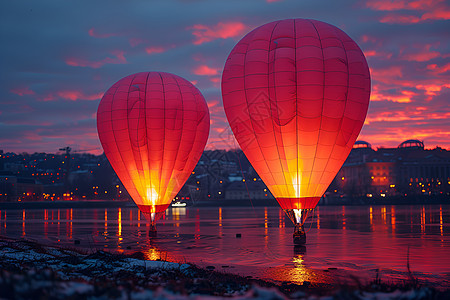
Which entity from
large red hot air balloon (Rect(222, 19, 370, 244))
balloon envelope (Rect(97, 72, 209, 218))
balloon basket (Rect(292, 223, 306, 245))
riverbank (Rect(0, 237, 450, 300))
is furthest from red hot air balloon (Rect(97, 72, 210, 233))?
riverbank (Rect(0, 237, 450, 300))

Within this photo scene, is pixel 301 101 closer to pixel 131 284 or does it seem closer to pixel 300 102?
pixel 300 102

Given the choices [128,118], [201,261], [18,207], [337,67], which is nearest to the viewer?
[201,261]

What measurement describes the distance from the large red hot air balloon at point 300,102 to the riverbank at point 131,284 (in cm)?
1108

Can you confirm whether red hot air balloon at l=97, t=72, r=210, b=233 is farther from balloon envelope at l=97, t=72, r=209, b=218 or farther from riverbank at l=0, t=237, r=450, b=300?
riverbank at l=0, t=237, r=450, b=300

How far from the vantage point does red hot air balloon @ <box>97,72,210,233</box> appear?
35.2 metres

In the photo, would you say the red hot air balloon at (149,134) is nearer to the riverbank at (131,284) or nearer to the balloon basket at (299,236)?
the balloon basket at (299,236)

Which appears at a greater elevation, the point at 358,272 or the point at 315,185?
the point at 315,185

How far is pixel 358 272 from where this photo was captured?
1981 centimetres

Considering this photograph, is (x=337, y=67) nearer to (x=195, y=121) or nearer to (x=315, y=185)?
(x=315, y=185)

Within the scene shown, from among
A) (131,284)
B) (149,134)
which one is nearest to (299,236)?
(149,134)

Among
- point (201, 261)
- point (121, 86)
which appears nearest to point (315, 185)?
point (201, 261)

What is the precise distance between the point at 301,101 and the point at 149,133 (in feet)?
42.3

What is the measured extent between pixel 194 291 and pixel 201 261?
12046 millimetres

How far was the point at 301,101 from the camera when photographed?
87.4ft
